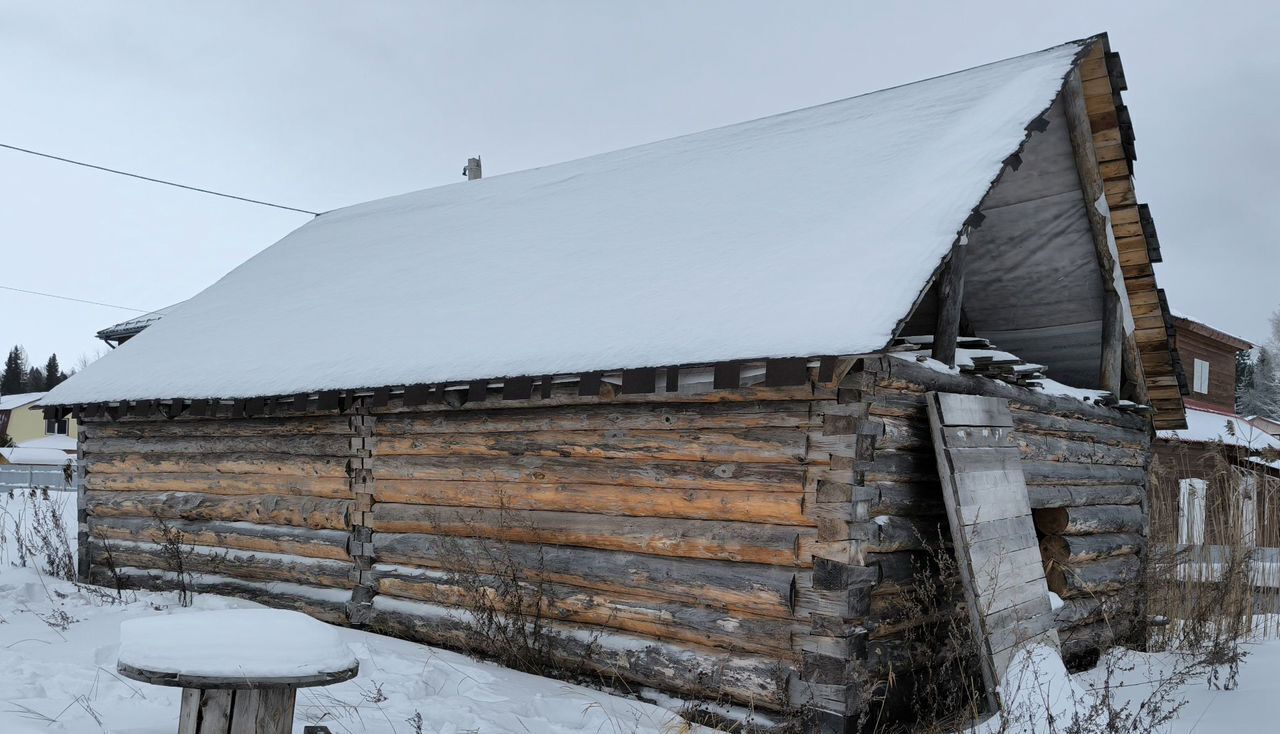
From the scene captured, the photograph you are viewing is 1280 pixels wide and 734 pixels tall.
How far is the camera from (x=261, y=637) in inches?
163

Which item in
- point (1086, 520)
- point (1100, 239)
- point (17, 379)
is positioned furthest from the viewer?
point (17, 379)

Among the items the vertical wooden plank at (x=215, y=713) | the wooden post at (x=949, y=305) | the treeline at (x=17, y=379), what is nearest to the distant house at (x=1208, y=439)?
the wooden post at (x=949, y=305)

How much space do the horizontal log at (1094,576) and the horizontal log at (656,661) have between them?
3158 millimetres

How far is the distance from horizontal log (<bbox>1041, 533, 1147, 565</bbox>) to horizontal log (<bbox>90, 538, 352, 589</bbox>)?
633 centimetres

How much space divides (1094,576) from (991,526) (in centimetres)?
320

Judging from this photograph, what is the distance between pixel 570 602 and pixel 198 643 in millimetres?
3540

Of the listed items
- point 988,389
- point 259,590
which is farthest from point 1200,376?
point 259,590

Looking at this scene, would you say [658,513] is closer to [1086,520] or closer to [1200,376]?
[1086,520]

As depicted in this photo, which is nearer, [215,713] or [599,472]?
[215,713]

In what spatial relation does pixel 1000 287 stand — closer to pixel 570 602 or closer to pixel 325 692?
pixel 570 602

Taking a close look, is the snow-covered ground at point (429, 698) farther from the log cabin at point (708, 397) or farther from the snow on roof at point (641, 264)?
the snow on roof at point (641, 264)

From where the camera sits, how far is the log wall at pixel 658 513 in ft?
19.5

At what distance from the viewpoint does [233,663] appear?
3.95 metres

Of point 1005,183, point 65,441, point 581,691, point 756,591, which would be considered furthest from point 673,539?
point 65,441
